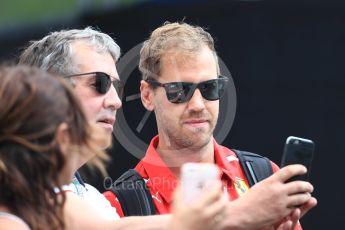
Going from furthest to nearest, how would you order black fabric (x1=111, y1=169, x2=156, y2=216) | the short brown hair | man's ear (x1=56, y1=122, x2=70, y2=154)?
the short brown hair < black fabric (x1=111, y1=169, x2=156, y2=216) < man's ear (x1=56, y1=122, x2=70, y2=154)

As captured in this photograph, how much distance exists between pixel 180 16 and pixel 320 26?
2.80 ft

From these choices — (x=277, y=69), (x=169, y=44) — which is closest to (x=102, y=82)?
(x=169, y=44)

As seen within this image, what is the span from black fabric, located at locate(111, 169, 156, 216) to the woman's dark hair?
857 mm

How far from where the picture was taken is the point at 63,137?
1.95 metres

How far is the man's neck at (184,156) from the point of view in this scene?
10.4 feet

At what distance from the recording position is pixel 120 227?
227cm

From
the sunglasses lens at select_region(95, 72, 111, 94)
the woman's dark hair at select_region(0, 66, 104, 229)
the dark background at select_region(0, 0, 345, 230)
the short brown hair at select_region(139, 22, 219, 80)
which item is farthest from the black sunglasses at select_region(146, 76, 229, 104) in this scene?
the dark background at select_region(0, 0, 345, 230)

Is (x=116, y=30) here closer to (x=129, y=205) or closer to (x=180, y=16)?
(x=180, y=16)

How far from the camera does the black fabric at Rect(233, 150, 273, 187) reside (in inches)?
120

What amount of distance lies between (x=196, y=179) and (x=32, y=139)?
438mm

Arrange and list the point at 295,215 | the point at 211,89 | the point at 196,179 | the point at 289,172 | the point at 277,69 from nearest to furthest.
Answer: the point at 196,179, the point at 289,172, the point at 295,215, the point at 211,89, the point at 277,69

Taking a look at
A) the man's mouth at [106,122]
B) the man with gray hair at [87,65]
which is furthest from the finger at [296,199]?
the man's mouth at [106,122]

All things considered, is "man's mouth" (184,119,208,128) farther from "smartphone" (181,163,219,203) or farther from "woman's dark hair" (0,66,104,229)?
"smartphone" (181,163,219,203)

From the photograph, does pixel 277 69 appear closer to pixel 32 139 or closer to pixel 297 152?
pixel 297 152
